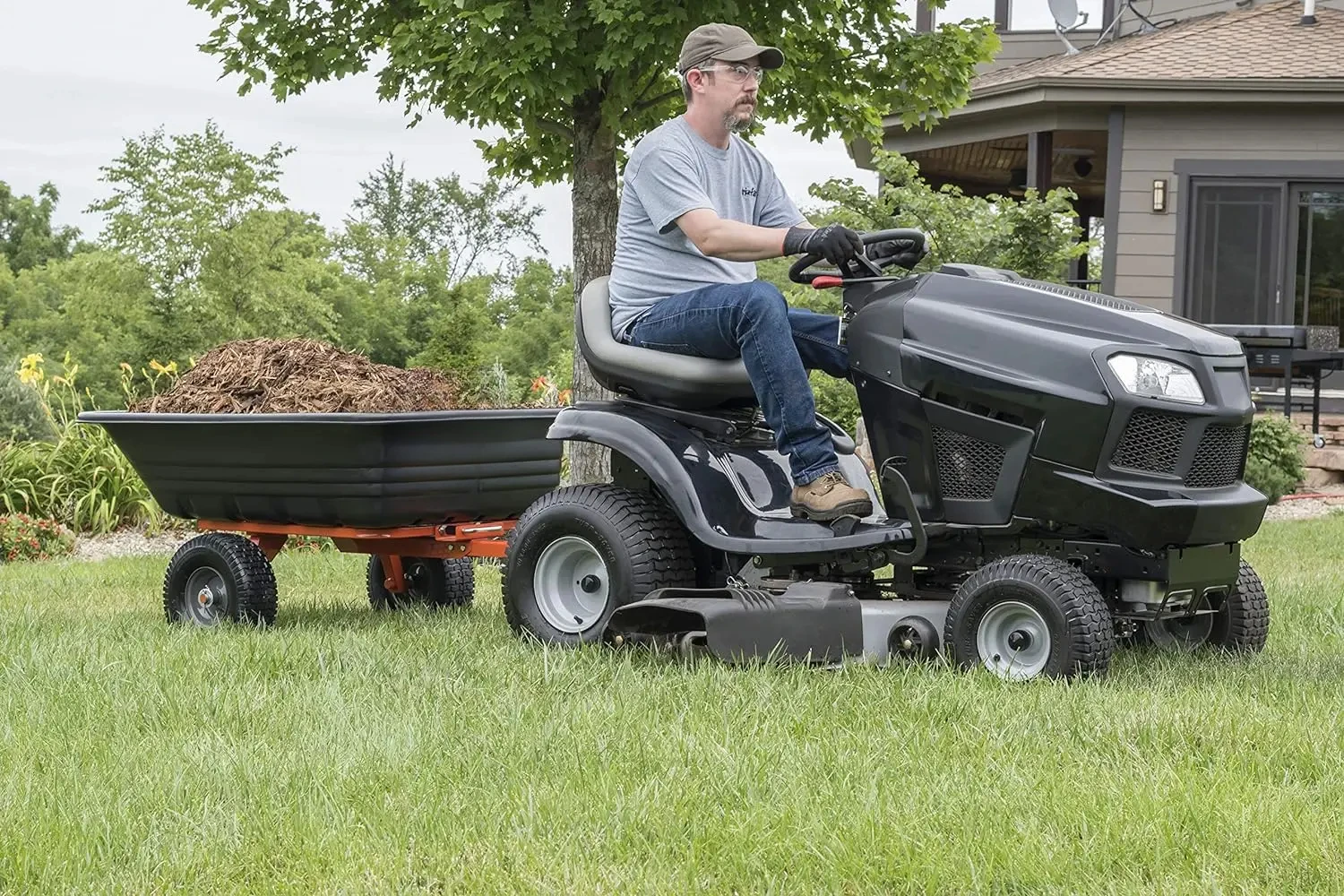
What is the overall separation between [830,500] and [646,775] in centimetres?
138

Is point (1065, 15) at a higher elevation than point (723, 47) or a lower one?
higher

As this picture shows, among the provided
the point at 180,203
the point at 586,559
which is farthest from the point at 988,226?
the point at 180,203

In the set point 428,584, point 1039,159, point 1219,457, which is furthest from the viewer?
point 1039,159

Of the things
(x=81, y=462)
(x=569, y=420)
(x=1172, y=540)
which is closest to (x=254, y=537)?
(x=569, y=420)

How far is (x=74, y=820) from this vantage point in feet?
8.92

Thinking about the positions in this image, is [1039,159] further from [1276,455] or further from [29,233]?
[29,233]

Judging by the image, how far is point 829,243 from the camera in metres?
4.16

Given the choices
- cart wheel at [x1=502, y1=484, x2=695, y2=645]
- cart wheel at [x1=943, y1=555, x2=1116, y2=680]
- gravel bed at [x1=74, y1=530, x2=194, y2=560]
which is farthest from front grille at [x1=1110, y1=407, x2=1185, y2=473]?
gravel bed at [x1=74, y1=530, x2=194, y2=560]

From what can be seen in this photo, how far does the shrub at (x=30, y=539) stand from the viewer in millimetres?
8938

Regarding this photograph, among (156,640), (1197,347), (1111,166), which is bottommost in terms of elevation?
(156,640)

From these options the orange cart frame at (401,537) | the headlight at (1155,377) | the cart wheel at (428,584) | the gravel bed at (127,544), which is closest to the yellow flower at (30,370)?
the gravel bed at (127,544)

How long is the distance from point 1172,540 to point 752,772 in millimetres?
1411

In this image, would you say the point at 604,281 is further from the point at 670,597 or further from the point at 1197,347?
the point at 1197,347

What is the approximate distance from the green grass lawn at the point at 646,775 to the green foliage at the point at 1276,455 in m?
6.97
